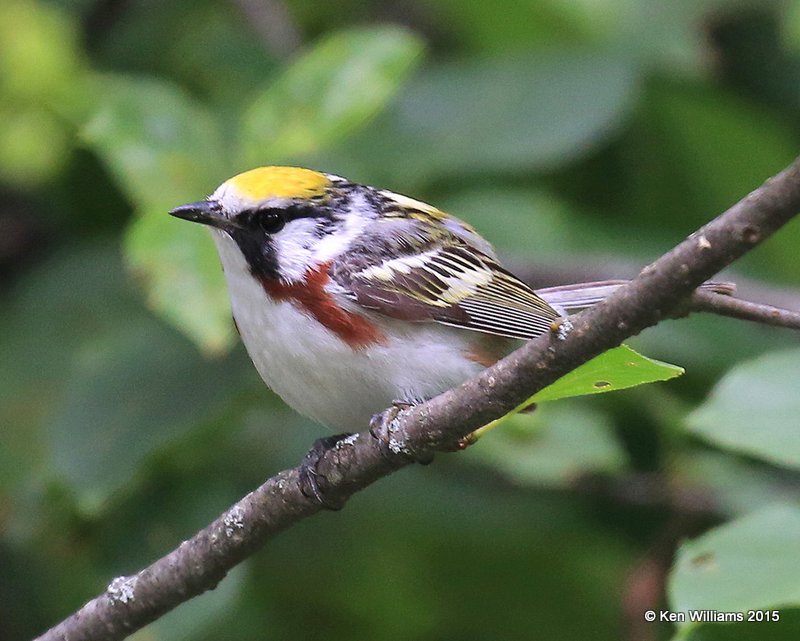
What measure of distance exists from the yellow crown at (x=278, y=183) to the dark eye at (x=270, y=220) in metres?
0.03

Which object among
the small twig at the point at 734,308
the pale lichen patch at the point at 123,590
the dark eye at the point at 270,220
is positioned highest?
the small twig at the point at 734,308

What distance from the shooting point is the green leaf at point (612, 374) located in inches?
69.9

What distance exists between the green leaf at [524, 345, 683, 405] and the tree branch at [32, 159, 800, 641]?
3.5 inches

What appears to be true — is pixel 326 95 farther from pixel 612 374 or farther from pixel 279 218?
pixel 612 374

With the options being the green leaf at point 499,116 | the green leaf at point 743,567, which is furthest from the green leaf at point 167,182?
the green leaf at point 743,567

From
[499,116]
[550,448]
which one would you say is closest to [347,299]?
[550,448]

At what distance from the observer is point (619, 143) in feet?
14.2

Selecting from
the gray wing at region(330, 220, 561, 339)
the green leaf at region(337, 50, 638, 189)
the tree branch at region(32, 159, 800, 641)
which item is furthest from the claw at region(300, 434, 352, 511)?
the green leaf at region(337, 50, 638, 189)

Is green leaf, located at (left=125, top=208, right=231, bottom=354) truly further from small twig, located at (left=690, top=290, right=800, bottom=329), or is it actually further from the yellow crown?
small twig, located at (left=690, top=290, right=800, bottom=329)

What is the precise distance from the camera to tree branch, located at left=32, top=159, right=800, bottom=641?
4.82 ft

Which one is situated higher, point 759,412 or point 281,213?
point 281,213

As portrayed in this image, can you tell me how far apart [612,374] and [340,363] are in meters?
0.77

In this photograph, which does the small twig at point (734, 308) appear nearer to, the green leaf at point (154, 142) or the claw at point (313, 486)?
→ the claw at point (313, 486)

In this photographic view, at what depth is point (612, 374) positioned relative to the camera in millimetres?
1844
